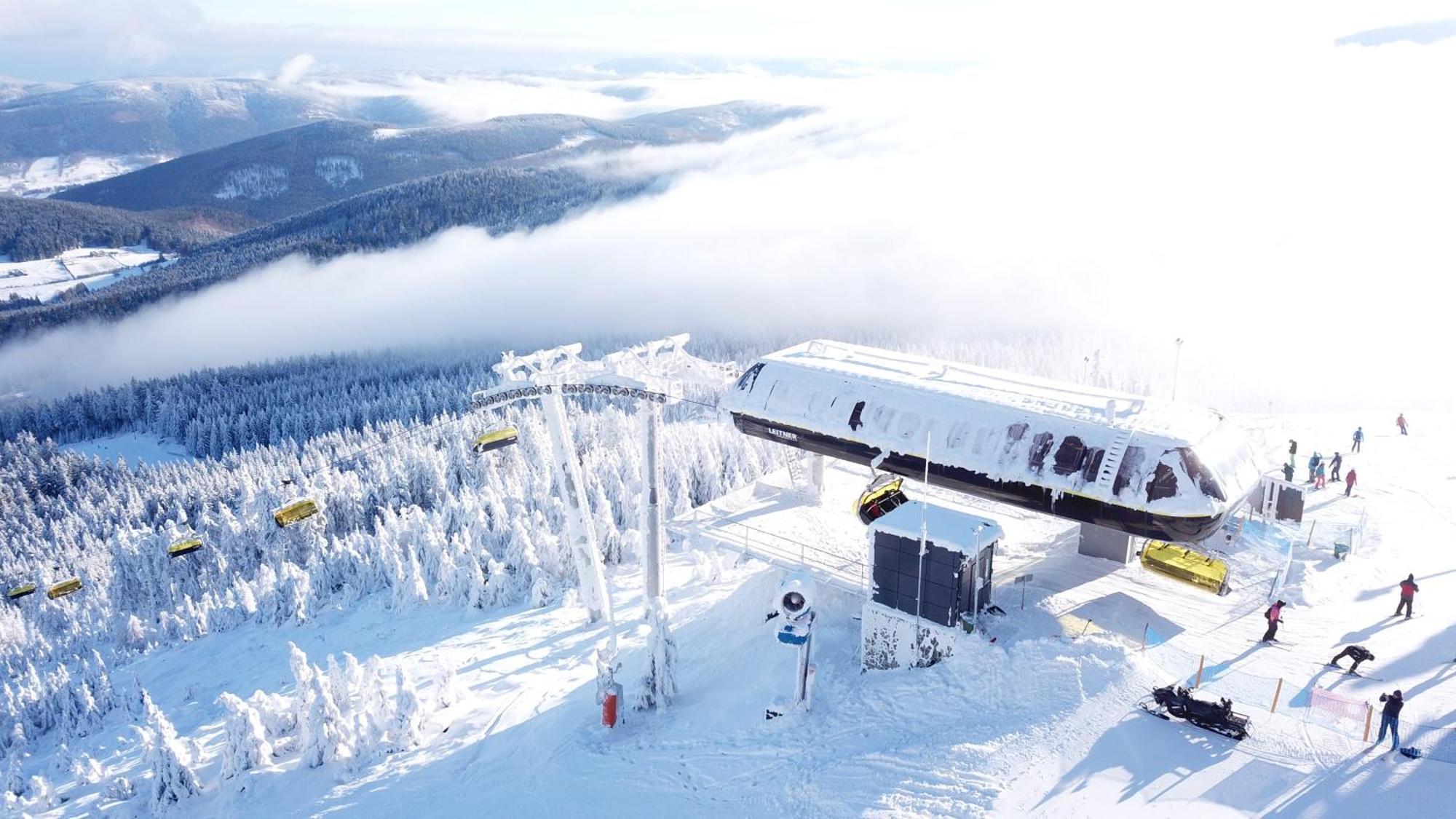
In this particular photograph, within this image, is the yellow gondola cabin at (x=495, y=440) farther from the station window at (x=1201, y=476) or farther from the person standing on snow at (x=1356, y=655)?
the person standing on snow at (x=1356, y=655)

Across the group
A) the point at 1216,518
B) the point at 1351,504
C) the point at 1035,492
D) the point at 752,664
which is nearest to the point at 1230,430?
the point at 1216,518

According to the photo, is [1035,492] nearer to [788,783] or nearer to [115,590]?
[788,783]

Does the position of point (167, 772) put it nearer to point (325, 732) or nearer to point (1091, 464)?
point (325, 732)

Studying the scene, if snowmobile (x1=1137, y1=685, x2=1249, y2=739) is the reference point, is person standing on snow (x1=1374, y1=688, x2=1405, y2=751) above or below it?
above

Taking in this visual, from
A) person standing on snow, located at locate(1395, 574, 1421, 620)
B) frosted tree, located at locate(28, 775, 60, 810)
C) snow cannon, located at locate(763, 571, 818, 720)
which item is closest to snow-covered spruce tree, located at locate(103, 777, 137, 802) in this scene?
frosted tree, located at locate(28, 775, 60, 810)

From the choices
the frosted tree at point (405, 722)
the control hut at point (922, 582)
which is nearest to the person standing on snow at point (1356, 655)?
the control hut at point (922, 582)

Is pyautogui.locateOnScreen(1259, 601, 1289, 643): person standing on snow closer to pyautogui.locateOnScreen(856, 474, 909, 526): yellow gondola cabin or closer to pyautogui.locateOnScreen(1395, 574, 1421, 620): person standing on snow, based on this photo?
pyautogui.locateOnScreen(1395, 574, 1421, 620): person standing on snow
